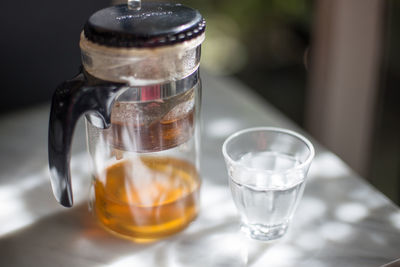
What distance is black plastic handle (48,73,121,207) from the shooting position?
0.48m

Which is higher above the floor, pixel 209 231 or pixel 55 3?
pixel 55 3

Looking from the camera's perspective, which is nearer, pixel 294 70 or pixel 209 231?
pixel 209 231

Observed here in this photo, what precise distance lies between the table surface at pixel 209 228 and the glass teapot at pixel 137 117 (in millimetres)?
28

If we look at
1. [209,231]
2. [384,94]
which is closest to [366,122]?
[384,94]

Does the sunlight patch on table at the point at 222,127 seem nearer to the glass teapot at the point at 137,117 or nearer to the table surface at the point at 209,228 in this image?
the table surface at the point at 209,228

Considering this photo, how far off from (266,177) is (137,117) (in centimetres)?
16

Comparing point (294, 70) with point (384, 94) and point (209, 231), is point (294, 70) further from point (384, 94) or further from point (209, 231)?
point (209, 231)

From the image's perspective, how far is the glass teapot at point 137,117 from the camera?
1.59ft

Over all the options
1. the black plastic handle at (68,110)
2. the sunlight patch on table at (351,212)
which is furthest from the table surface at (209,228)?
the black plastic handle at (68,110)

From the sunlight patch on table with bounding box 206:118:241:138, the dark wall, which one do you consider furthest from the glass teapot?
the dark wall

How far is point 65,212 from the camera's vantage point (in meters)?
0.64

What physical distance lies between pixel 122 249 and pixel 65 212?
108 millimetres

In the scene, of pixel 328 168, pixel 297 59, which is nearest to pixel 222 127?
pixel 328 168

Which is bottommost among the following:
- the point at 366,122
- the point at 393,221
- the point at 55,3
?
the point at 366,122
